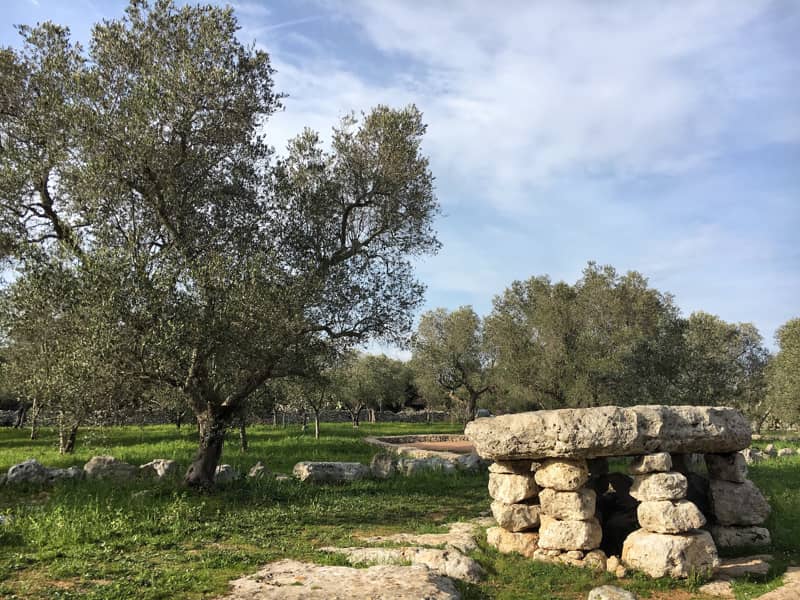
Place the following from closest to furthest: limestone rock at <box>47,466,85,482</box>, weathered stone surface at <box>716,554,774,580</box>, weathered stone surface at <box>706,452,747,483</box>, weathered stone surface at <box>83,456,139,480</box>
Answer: weathered stone surface at <box>716,554,774,580</box> → weathered stone surface at <box>706,452,747,483</box> → limestone rock at <box>47,466,85,482</box> → weathered stone surface at <box>83,456,139,480</box>

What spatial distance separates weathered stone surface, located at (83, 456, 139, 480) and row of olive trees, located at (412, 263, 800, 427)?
994cm

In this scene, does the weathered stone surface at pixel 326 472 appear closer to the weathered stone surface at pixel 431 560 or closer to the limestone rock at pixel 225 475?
the limestone rock at pixel 225 475

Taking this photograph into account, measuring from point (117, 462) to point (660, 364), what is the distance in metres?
27.4

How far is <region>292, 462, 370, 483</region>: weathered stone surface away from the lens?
803 inches

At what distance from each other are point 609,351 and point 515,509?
2635 centimetres

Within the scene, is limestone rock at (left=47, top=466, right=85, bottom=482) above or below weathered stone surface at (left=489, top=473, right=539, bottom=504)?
below

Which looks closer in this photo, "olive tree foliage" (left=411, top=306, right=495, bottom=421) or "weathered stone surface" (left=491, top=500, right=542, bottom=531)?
"weathered stone surface" (left=491, top=500, right=542, bottom=531)

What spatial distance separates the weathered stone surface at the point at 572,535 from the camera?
10828 mm

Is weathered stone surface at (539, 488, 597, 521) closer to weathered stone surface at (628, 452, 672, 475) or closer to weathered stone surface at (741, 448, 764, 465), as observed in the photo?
weathered stone surface at (628, 452, 672, 475)

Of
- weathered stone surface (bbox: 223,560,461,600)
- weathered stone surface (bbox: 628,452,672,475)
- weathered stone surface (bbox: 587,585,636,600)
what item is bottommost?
weathered stone surface (bbox: 587,585,636,600)

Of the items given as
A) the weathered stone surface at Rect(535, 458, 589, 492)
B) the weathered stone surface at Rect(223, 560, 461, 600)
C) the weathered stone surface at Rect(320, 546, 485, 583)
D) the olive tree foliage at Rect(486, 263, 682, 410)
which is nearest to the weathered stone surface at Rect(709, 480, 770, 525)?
the weathered stone surface at Rect(535, 458, 589, 492)

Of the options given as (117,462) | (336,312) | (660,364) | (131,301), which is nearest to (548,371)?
(660,364)

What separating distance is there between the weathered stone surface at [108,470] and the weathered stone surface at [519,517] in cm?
1234

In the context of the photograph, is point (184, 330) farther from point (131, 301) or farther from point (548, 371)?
point (548, 371)
